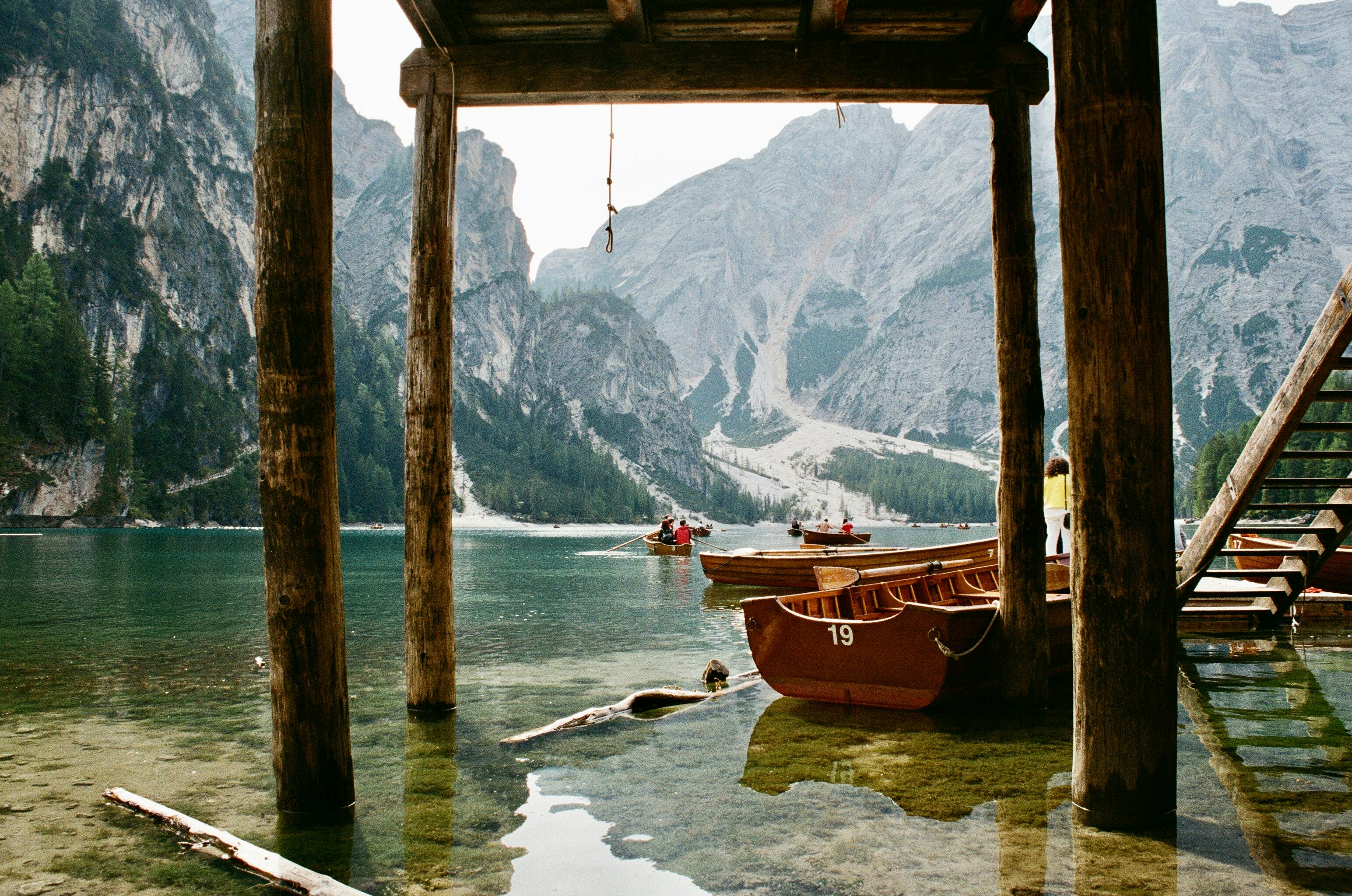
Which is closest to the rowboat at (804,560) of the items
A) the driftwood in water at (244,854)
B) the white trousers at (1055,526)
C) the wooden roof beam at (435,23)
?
the white trousers at (1055,526)

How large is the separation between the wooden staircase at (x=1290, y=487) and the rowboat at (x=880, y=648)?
151 cm

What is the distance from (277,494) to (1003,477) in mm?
6041

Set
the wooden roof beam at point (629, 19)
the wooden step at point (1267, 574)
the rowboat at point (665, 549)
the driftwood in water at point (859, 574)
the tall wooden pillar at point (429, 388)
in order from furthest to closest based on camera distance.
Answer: the rowboat at point (665, 549) < the driftwood in water at point (859, 574) < the wooden step at point (1267, 574) < the tall wooden pillar at point (429, 388) < the wooden roof beam at point (629, 19)

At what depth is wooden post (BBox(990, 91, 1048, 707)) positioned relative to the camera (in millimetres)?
8188

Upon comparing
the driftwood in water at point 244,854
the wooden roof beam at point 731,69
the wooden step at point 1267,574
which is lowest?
the driftwood in water at point 244,854

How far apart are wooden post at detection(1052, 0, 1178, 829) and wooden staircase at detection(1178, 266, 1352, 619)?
242cm

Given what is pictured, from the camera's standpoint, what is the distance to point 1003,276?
8297mm

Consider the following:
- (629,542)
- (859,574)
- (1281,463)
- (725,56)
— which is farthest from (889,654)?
(1281,463)

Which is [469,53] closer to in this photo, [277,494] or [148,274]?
[277,494]

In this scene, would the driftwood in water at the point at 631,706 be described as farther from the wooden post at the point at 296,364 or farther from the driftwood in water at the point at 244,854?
the wooden post at the point at 296,364

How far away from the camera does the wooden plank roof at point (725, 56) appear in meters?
7.91

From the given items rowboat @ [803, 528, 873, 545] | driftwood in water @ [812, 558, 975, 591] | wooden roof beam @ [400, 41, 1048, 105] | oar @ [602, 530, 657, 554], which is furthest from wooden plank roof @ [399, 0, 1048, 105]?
oar @ [602, 530, 657, 554]

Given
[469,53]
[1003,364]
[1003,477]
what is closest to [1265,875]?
[1003,477]

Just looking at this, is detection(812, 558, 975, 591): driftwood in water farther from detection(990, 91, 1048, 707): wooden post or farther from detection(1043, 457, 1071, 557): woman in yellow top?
detection(990, 91, 1048, 707): wooden post
